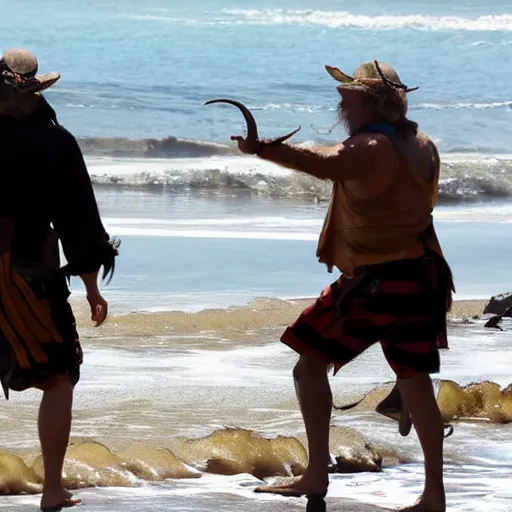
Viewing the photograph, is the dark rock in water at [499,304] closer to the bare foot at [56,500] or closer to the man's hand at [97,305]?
the man's hand at [97,305]

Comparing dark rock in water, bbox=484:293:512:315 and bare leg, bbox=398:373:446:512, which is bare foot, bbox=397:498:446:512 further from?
dark rock in water, bbox=484:293:512:315

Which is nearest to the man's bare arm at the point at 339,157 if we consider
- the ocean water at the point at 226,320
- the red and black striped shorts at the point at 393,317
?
the red and black striped shorts at the point at 393,317

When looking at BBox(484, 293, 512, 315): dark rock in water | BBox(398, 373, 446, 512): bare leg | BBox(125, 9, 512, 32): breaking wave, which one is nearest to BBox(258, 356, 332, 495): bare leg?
BBox(398, 373, 446, 512): bare leg

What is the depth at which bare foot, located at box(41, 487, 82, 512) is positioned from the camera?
15.6ft

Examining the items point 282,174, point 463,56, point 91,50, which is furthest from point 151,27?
point 282,174

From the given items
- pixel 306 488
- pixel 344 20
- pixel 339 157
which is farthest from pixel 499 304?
pixel 344 20

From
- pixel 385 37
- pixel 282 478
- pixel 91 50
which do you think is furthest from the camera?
pixel 385 37

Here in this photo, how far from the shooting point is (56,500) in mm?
4777

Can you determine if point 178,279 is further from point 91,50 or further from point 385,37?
point 385,37

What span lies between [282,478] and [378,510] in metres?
0.68

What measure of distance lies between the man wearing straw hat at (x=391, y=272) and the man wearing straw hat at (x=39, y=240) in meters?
0.80

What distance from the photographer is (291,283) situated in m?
11.1

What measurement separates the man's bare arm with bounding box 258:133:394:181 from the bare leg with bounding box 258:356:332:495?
66 centimetres

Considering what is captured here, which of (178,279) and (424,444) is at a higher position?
(424,444)
